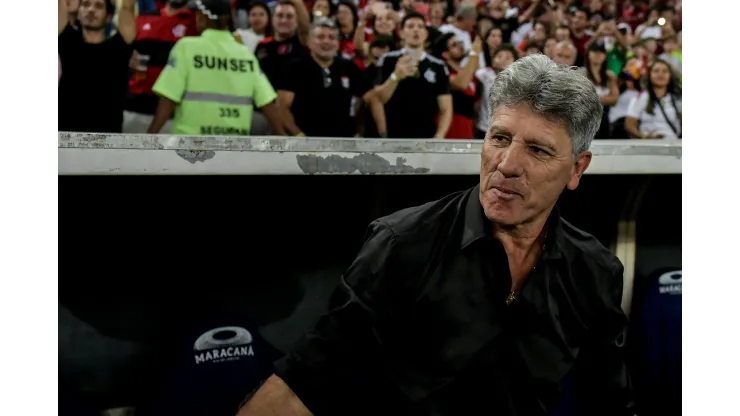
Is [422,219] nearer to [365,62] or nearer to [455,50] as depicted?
[365,62]

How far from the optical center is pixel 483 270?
143 cm

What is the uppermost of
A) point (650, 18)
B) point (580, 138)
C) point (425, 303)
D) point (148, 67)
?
point (650, 18)

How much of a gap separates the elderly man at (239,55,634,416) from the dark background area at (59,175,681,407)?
3.75 feet

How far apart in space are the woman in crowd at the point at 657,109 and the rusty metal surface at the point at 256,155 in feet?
8.89

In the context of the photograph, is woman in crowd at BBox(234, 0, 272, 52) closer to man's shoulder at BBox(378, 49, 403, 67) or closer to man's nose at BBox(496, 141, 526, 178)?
man's shoulder at BBox(378, 49, 403, 67)

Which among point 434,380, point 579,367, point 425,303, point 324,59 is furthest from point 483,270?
point 324,59

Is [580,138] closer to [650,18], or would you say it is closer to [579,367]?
[579,367]

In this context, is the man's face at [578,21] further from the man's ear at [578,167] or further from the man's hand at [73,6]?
the man's ear at [578,167]

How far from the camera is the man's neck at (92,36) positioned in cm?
293

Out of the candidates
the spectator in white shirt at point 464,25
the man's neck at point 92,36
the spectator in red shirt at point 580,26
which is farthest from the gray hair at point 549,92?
the spectator in red shirt at point 580,26

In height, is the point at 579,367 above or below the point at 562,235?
below

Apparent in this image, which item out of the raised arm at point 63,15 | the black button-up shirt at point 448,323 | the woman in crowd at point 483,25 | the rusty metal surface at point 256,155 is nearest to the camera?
the black button-up shirt at point 448,323

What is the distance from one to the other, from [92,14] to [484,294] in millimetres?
2390

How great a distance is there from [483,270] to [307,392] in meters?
0.45
